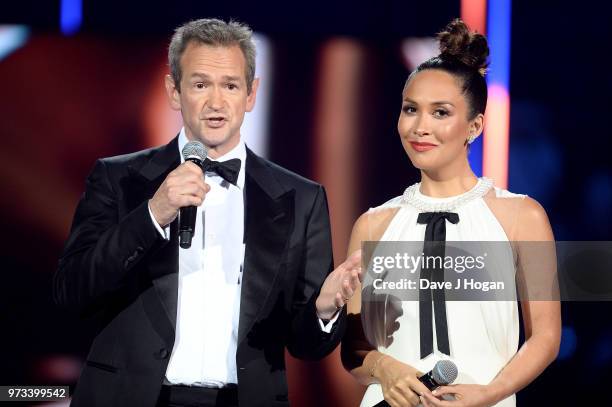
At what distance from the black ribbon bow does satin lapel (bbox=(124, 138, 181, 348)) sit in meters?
0.71

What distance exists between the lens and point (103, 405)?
7.91 feet

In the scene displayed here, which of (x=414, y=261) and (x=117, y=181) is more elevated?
(x=117, y=181)

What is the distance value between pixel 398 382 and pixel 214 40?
1186 millimetres

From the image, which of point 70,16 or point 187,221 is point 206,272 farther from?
point 70,16

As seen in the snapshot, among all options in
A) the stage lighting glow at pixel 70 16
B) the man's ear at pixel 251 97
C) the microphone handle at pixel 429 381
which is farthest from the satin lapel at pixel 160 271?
the stage lighting glow at pixel 70 16

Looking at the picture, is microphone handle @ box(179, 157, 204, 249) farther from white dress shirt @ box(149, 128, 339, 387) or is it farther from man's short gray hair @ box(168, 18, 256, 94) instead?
man's short gray hair @ box(168, 18, 256, 94)

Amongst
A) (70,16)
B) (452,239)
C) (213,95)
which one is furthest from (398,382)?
(70,16)

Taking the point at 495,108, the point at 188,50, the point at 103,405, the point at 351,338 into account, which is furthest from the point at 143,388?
the point at 495,108

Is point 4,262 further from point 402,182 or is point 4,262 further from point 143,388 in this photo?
point 402,182

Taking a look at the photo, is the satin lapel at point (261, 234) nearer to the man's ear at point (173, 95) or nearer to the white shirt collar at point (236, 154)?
the white shirt collar at point (236, 154)

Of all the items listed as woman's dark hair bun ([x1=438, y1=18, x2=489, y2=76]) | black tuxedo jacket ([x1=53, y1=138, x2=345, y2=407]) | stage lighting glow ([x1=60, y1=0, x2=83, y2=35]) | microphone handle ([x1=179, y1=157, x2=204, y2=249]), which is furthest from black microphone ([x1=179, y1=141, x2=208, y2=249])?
stage lighting glow ([x1=60, y1=0, x2=83, y2=35])

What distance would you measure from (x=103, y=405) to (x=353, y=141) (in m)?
1.32

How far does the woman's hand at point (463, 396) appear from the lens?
2.28 m

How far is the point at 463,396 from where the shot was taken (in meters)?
2.32
